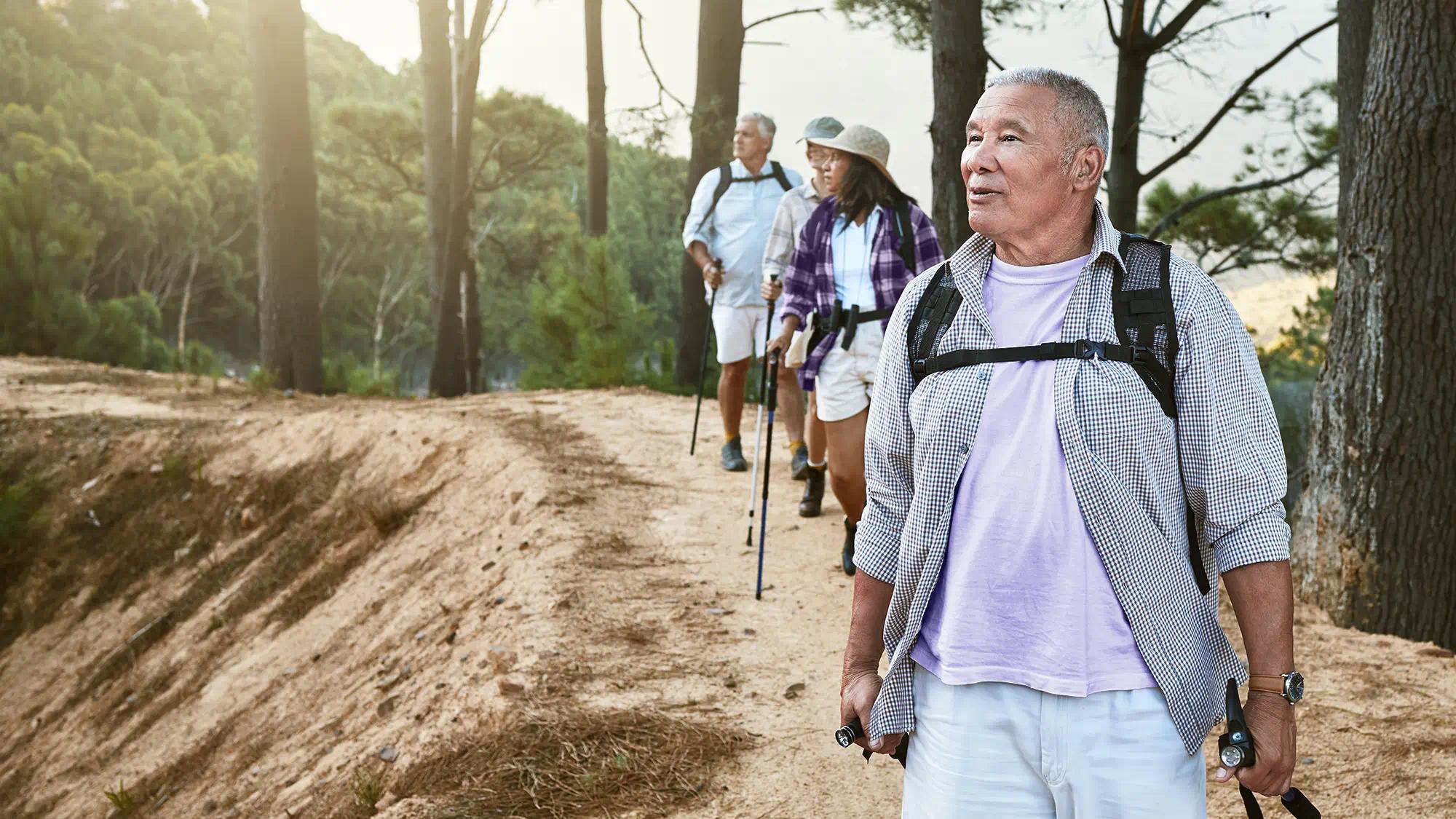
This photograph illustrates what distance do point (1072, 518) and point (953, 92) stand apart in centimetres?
566

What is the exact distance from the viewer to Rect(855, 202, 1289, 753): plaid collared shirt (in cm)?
177

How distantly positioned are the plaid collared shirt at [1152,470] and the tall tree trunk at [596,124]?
13.8 metres

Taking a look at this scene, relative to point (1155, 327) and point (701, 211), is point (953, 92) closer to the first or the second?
point (701, 211)

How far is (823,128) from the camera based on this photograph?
550cm

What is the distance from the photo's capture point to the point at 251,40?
1356cm

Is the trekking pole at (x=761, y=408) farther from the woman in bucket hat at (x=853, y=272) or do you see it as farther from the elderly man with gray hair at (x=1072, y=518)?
the elderly man with gray hair at (x=1072, y=518)

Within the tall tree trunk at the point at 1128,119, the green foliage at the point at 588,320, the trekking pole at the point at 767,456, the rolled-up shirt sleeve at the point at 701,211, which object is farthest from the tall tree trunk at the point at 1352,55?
the green foliage at the point at 588,320

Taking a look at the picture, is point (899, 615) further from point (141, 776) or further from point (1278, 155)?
point (1278, 155)

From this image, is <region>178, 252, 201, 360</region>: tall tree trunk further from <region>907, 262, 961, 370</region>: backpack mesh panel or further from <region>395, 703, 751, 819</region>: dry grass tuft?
<region>907, 262, 961, 370</region>: backpack mesh panel

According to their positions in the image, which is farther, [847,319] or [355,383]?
[355,383]

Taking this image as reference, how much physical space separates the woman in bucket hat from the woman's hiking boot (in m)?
1.31

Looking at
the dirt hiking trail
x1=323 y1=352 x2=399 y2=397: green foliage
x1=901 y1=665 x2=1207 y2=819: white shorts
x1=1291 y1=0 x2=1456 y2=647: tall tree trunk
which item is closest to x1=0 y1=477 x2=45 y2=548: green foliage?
the dirt hiking trail

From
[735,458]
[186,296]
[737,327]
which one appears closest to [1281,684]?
[737,327]

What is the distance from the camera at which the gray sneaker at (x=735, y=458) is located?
303 inches
